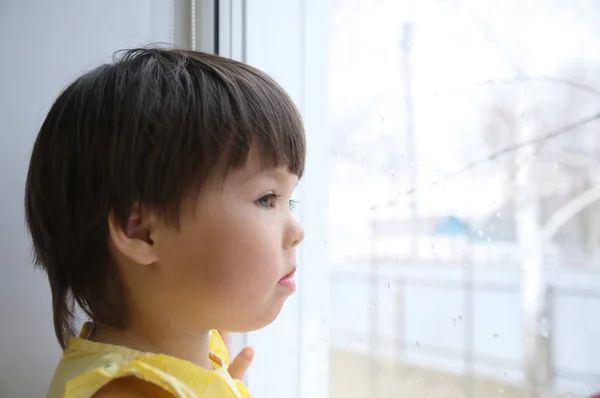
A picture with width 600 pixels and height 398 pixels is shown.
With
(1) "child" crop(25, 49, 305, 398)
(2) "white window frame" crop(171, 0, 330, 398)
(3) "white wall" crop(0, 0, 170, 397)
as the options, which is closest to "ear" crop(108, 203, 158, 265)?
(1) "child" crop(25, 49, 305, 398)

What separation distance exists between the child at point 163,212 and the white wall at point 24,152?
0.48 feet

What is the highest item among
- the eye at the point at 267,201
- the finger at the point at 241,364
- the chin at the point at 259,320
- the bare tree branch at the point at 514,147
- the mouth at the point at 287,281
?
the bare tree branch at the point at 514,147

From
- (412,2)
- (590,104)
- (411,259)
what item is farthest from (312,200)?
(590,104)

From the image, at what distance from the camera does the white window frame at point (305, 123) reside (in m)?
1.05

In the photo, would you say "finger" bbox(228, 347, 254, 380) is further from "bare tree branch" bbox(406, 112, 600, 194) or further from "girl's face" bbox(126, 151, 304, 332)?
"bare tree branch" bbox(406, 112, 600, 194)

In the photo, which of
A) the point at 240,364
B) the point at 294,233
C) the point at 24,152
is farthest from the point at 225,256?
the point at 24,152

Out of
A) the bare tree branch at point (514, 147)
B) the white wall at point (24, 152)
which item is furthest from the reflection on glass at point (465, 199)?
the white wall at point (24, 152)

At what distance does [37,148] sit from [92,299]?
0.20 metres

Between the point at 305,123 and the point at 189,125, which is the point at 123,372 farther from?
the point at 305,123

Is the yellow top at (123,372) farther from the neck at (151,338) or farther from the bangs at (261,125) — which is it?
the bangs at (261,125)

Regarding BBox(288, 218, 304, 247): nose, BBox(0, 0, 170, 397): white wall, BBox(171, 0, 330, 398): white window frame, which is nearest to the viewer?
BBox(288, 218, 304, 247): nose

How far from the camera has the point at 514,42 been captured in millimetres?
712

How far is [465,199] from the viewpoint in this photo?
77 cm

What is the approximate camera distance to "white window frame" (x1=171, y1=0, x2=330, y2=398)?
1052 millimetres
